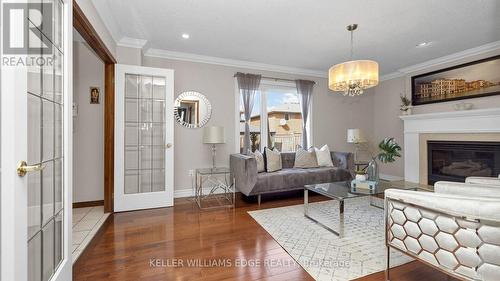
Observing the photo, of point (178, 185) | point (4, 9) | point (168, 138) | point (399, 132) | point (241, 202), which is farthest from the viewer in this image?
point (399, 132)

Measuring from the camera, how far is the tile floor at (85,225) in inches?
84.3

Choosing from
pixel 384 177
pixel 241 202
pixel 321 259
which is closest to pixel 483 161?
pixel 384 177

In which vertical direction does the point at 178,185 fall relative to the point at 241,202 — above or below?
above

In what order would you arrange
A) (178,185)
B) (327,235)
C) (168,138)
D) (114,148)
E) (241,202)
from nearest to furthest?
(327,235)
(114,148)
(168,138)
(241,202)
(178,185)

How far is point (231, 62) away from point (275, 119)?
59.4 inches

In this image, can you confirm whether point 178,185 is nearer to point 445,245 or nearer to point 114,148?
point 114,148

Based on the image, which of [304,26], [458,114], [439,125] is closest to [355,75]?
[304,26]

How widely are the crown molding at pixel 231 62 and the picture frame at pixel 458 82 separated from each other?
6.47 ft

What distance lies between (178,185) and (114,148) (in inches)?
49.1

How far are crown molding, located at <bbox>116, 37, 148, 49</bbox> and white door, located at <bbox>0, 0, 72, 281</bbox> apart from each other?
1.97 meters

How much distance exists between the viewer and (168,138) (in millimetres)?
3418

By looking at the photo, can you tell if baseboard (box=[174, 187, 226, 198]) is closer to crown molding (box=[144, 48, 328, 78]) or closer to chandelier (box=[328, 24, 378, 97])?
crown molding (box=[144, 48, 328, 78])

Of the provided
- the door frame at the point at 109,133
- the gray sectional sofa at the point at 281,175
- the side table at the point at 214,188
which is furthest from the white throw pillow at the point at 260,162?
the door frame at the point at 109,133

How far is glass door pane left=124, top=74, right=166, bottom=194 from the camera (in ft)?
10.8
